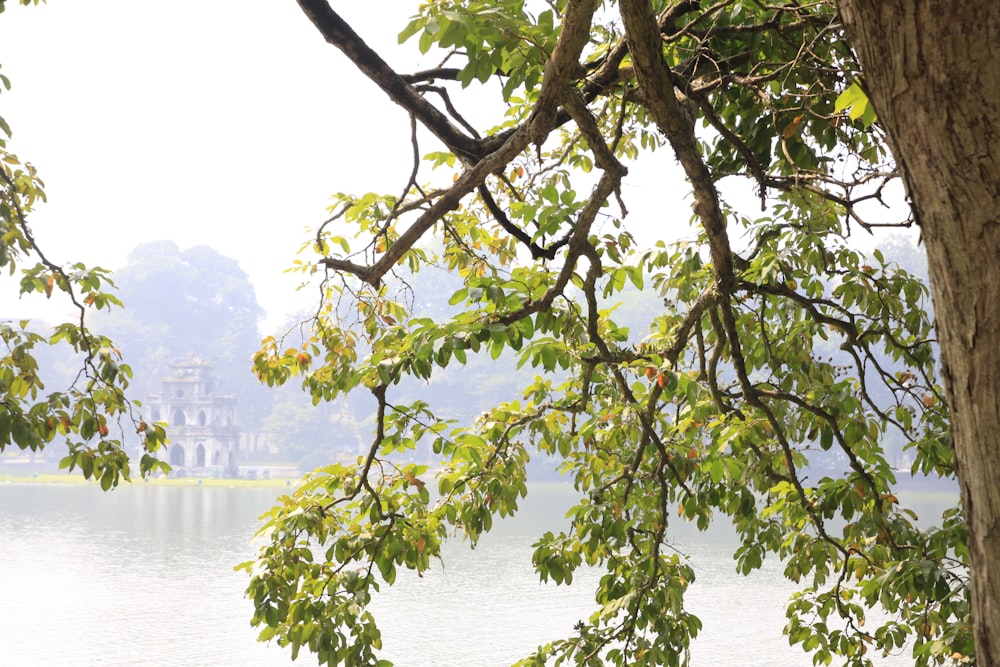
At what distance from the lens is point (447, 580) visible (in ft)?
44.0

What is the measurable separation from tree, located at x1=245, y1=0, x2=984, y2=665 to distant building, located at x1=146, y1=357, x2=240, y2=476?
32751 mm

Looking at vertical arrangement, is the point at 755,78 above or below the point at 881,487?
above

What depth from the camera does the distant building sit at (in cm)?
3441

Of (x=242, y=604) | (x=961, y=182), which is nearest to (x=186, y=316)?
(x=242, y=604)

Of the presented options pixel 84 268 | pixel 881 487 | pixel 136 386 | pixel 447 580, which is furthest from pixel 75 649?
pixel 136 386

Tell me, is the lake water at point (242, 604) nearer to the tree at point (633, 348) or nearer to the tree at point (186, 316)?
the tree at point (633, 348)

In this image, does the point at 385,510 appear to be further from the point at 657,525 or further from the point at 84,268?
the point at 84,268

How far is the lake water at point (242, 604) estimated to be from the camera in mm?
10453

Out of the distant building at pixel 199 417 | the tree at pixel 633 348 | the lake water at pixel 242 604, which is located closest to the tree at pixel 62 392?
Answer: the tree at pixel 633 348

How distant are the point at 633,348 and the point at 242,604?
1233cm

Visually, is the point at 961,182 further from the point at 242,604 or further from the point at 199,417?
the point at 199,417

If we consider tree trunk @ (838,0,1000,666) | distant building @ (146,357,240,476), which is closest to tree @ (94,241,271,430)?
distant building @ (146,357,240,476)

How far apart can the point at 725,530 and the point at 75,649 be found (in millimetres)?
10310

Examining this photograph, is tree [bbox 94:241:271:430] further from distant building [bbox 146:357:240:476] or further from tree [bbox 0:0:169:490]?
tree [bbox 0:0:169:490]
